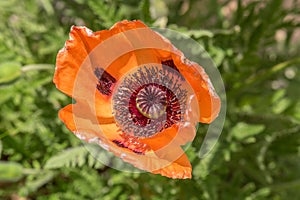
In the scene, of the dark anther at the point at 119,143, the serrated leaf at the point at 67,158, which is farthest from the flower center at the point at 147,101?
the serrated leaf at the point at 67,158

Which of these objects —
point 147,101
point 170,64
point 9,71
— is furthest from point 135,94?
point 9,71

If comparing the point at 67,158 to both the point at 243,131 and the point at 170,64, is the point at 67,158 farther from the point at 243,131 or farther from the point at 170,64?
the point at 243,131

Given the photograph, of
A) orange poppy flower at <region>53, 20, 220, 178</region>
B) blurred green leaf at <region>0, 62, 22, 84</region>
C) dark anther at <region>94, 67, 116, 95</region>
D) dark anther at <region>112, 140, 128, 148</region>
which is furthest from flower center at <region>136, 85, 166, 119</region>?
blurred green leaf at <region>0, 62, 22, 84</region>

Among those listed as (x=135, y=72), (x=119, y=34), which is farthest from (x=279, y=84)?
(x=119, y=34)

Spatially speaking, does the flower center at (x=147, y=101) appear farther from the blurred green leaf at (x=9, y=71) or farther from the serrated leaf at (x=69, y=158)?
the blurred green leaf at (x=9, y=71)

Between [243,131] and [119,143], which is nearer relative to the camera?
[119,143]

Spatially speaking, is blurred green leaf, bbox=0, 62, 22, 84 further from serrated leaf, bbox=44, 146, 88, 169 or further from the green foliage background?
serrated leaf, bbox=44, 146, 88, 169
